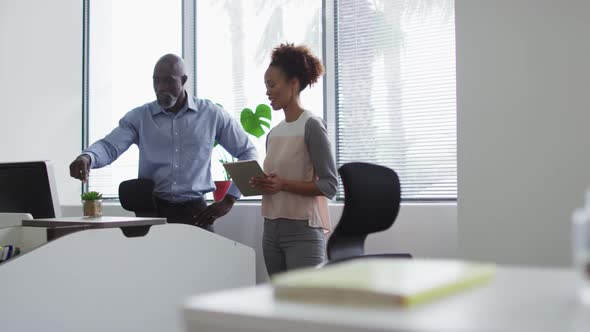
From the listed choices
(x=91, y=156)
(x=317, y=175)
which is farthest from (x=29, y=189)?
(x=317, y=175)

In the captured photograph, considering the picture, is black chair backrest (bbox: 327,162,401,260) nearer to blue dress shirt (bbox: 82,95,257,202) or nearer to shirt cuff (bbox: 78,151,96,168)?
blue dress shirt (bbox: 82,95,257,202)

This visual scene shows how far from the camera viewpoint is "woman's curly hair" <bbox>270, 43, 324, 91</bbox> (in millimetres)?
3027

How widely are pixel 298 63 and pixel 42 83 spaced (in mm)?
3189

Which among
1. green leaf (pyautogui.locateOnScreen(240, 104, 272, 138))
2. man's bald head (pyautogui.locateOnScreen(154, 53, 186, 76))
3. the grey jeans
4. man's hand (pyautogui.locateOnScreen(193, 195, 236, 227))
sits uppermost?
man's bald head (pyautogui.locateOnScreen(154, 53, 186, 76))

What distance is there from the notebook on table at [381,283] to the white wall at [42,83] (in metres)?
4.94

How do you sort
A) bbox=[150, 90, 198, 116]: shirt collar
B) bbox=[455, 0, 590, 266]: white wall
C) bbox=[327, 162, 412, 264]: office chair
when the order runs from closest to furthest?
bbox=[327, 162, 412, 264]: office chair < bbox=[455, 0, 590, 266]: white wall < bbox=[150, 90, 198, 116]: shirt collar

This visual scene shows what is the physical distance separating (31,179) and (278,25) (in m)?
2.58

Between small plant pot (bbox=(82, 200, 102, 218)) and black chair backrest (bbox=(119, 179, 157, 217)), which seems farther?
black chair backrest (bbox=(119, 179, 157, 217))

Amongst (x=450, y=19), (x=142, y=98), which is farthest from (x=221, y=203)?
(x=142, y=98)

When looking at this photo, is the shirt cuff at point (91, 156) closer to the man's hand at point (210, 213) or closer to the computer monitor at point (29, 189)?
the man's hand at point (210, 213)

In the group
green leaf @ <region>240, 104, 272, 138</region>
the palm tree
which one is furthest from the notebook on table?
the palm tree

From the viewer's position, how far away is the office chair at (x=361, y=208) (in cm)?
231

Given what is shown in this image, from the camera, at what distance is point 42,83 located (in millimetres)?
5430

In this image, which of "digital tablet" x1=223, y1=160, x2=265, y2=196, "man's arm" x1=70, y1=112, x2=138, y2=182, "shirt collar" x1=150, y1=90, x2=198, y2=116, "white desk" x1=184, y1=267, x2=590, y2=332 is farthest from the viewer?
"shirt collar" x1=150, y1=90, x2=198, y2=116
